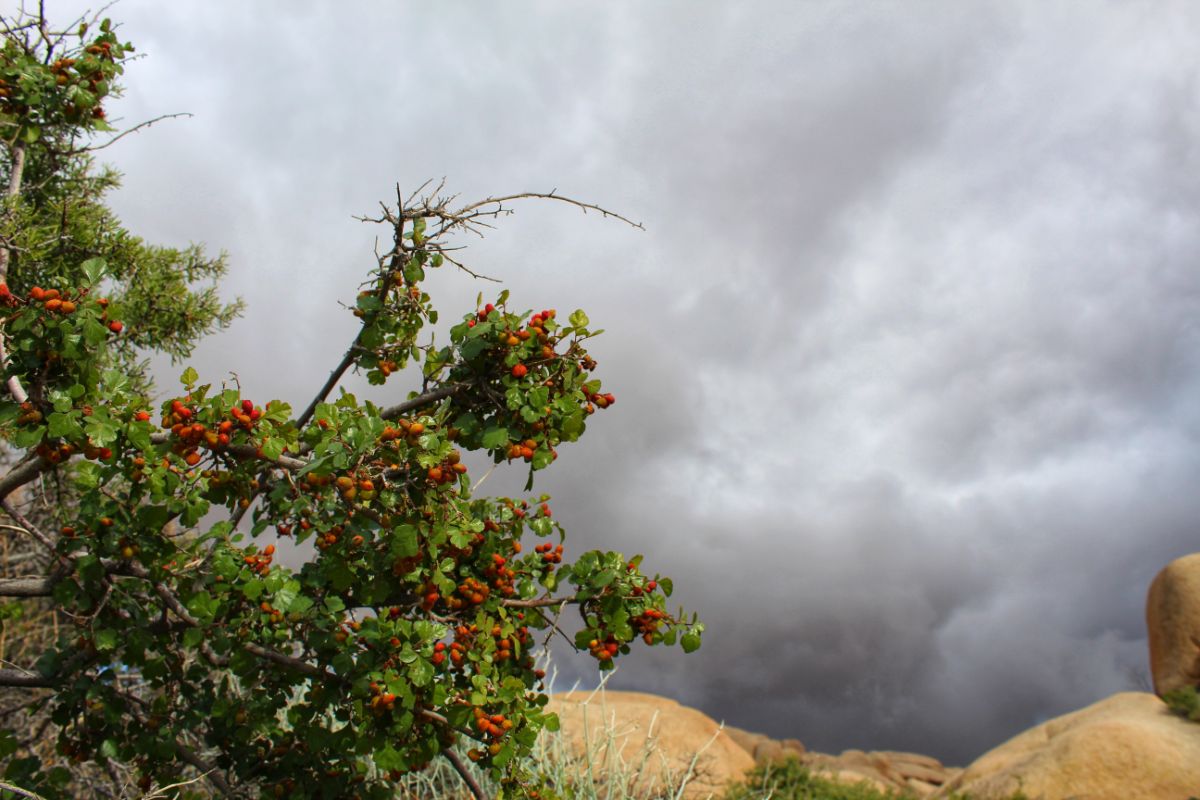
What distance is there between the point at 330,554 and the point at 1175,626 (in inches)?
635

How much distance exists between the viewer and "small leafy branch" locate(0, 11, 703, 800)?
3.51 metres

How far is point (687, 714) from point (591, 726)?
113 inches

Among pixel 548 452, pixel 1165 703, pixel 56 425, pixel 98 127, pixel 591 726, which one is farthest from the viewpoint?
pixel 1165 703

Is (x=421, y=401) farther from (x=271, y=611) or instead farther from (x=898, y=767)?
(x=898, y=767)

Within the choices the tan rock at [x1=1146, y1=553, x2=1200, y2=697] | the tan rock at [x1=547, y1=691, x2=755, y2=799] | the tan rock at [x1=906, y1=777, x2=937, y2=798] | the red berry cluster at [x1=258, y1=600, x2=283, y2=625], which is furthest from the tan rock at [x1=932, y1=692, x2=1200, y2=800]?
the red berry cluster at [x1=258, y1=600, x2=283, y2=625]

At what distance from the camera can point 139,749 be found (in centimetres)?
441

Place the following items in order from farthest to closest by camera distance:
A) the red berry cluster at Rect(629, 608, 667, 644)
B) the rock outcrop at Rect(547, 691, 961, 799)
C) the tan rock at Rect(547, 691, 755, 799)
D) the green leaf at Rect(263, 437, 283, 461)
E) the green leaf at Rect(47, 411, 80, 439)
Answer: the tan rock at Rect(547, 691, 755, 799), the rock outcrop at Rect(547, 691, 961, 799), the red berry cluster at Rect(629, 608, 667, 644), the green leaf at Rect(263, 437, 283, 461), the green leaf at Rect(47, 411, 80, 439)

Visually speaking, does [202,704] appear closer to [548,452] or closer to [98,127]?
[548,452]

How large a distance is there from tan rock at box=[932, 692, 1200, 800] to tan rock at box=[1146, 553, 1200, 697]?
198 cm

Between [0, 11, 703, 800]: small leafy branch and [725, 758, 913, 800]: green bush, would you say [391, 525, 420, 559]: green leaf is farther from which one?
[725, 758, 913, 800]: green bush

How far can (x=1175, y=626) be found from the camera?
14758mm

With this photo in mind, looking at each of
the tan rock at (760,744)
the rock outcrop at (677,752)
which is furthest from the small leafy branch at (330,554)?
the tan rock at (760,744)

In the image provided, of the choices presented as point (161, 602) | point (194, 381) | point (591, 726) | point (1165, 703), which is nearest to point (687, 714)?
point (591, 726)

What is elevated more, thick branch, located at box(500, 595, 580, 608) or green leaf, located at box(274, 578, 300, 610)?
thick branch, located at box(500, 595, 580, 608)
